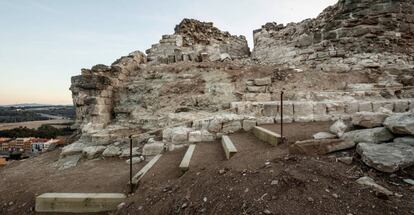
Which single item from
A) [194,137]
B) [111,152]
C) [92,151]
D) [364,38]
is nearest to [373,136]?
[194,137]

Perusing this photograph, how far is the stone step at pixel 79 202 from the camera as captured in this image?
3621mm

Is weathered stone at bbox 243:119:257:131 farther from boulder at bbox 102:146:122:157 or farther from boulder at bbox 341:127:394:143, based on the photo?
boulder at bbox 102:146:122:157

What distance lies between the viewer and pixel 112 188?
4199mm

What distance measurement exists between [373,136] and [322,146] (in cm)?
67

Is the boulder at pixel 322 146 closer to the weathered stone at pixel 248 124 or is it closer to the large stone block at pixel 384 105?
the weathered stone at pixel 248 124

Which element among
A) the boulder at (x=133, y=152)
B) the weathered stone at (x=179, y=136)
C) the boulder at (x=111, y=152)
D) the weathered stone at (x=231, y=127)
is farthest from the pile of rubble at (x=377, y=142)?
the boulder at (x=111, y=152)

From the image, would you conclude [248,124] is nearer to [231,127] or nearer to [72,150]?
[231,127]

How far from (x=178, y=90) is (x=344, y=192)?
6.69m

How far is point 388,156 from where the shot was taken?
8.84 feet

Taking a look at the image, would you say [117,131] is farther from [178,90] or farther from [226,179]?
[226,179]

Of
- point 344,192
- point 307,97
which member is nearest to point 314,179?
point 344,192

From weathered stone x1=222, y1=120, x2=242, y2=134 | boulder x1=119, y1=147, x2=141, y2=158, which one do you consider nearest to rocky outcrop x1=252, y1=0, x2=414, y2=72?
weathered stone x1=222, y1=120, x2=242, y2=134

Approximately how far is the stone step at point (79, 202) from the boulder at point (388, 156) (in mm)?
3547

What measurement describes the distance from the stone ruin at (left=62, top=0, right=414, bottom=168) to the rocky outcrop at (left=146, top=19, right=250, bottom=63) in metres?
1.93
